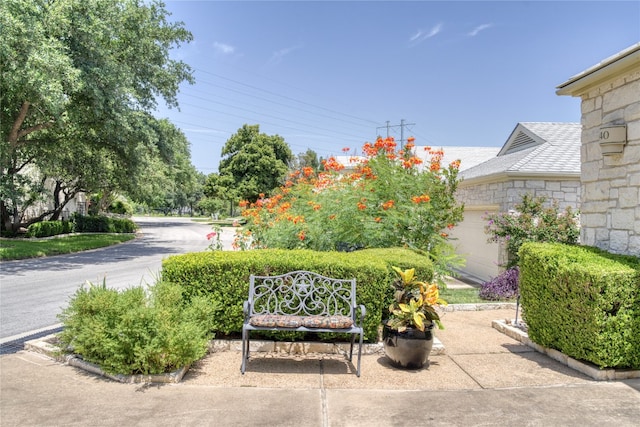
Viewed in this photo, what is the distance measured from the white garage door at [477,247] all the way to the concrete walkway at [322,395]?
656 centimetres

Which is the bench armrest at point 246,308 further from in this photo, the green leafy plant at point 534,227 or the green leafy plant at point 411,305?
the green leafy plant at point 534,227

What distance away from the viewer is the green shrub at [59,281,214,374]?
384cm

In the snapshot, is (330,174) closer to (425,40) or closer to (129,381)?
(129,381)

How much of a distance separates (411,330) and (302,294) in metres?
1.27

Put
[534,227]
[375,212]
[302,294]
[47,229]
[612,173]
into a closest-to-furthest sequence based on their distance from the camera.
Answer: [302,294], [612,173], [375,212], [534,227], [47,229]

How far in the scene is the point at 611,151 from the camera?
15.6ft

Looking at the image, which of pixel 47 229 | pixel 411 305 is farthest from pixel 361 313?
pixel 47 229

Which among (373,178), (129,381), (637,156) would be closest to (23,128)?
(373,178)

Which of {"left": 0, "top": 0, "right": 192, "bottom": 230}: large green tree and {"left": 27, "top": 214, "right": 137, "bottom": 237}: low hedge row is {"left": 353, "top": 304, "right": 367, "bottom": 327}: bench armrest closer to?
{"left": 0, "top": 0, "right": 192, "bottom": 230}: large green tree

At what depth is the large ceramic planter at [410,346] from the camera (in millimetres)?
4250

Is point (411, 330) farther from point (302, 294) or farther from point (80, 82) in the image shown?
point (80, 82)

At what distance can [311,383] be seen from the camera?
3.93 meters

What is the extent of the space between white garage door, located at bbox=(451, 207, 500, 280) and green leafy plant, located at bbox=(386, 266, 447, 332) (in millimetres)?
6665

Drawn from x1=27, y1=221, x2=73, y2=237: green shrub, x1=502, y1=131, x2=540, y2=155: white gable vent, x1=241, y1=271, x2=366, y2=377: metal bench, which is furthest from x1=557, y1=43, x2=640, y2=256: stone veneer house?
x1=27, y1=221, x2=73, y2=237: green shrub
